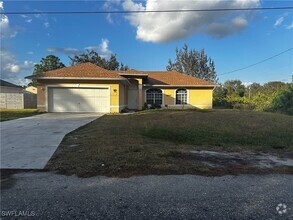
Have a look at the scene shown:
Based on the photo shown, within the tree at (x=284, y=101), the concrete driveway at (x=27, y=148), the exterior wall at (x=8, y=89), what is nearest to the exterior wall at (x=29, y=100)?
the exterior wall at (x=8, y=89)

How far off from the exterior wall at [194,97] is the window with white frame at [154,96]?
0.43 m

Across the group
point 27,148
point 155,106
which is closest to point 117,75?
point 155,106

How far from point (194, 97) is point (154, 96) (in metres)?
4.42

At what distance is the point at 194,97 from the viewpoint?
991 inches

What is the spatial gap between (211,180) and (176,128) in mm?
5806

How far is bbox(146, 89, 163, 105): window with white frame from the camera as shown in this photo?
2480 centimetres

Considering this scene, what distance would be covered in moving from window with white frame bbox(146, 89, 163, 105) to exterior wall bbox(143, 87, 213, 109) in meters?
0.43

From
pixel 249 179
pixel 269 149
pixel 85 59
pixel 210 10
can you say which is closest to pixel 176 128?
pixel 269 149

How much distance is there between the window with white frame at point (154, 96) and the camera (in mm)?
24797

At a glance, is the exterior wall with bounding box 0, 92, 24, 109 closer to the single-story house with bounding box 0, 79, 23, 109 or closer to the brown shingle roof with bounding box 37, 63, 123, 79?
the single-story house with bounding box 0, 79, 23, 109

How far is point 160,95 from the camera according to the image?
983 inches

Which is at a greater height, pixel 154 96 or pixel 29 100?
pixel 154 96

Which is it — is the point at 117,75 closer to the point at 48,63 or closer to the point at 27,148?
the point at 27,148

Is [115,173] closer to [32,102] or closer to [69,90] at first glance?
[69,90]
